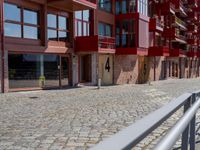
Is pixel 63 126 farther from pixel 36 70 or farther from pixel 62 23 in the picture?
pixel 62 23

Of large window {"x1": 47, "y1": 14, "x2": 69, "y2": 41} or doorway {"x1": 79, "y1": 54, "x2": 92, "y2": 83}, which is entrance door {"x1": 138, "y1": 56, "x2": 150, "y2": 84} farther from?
large window {"x1": 47, "y1": 14, "x2": 69, "y2": 41}

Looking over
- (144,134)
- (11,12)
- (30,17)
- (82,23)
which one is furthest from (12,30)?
(144,134)

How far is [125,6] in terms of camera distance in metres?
32.3

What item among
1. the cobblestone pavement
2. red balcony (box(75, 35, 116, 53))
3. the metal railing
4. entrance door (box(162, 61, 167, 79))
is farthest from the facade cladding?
the metal railing

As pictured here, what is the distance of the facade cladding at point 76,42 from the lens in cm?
2048

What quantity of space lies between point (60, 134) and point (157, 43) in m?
37.0

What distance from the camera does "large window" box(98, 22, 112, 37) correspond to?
29.5 metres

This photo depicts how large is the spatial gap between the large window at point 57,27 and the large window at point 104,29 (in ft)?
16.0

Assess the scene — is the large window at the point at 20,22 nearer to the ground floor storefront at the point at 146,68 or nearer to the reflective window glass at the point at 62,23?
the reflective window glass at the point at 62,23

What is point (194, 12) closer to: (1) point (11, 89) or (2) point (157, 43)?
(2) point (157, 43)

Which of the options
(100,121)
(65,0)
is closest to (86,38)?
(65,0)

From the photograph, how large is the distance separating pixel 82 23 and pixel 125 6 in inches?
264

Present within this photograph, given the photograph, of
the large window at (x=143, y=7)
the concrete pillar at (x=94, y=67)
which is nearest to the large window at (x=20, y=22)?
the concrete pillar at (x=94, y=67)

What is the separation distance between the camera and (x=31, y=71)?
21734 millimetres
